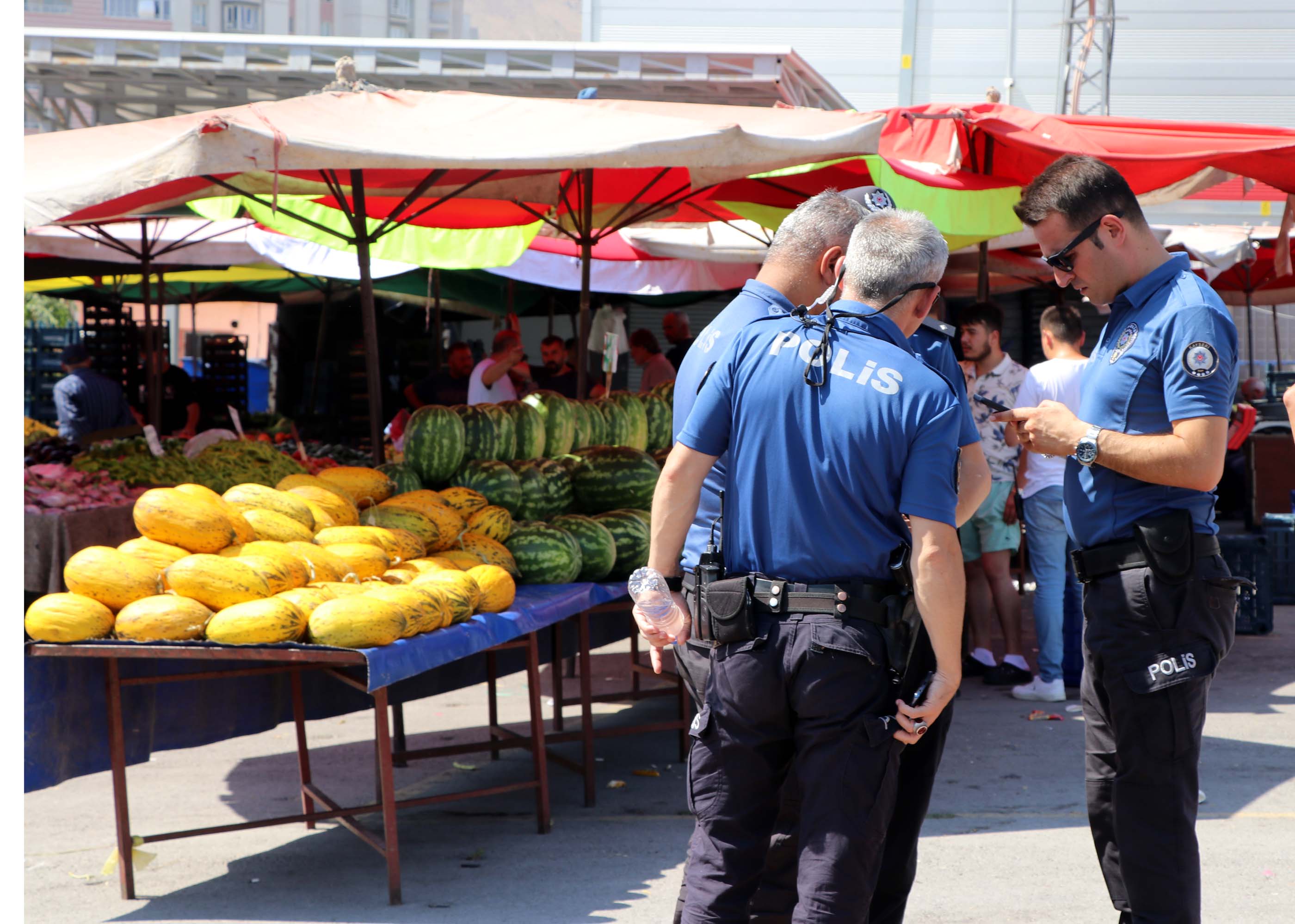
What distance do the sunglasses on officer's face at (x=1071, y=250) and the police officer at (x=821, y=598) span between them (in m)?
0.49

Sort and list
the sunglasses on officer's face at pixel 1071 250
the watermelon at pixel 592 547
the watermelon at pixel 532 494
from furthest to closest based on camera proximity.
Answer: the watermelon at pixel 532 494 < the watermelon at pixel 592 547 < the sunglasses on officer's face at pixel 1071 250

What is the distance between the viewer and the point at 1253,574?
8.16m

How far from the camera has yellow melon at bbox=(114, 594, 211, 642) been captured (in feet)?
12.3

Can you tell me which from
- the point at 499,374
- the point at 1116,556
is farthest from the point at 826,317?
the point at 499,374

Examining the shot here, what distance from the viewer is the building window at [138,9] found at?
4981 cm

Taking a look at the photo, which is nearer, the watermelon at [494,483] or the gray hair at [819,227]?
the gray hair at [819,227]

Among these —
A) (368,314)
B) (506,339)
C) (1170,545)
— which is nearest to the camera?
(1170,545)

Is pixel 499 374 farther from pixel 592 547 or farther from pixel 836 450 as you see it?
pixel 836 450

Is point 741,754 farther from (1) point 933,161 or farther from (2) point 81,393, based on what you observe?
(2) point 81,393

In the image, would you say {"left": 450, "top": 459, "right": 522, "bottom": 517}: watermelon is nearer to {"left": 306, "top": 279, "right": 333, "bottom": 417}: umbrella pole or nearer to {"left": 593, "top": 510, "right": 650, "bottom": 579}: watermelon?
{"left": 593, "top": 510, "right": 650, "bottom": 579}: watermelon

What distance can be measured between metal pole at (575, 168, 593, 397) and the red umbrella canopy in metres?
1.65

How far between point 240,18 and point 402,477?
2450 inches

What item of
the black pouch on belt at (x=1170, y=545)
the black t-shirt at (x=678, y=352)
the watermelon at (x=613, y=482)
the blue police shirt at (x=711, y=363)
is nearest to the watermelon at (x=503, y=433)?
the watermelon at (x=613, y=482)

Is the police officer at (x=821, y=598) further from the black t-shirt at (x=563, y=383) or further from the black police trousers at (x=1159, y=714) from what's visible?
the black t-shirt at (x=563, y=383)
